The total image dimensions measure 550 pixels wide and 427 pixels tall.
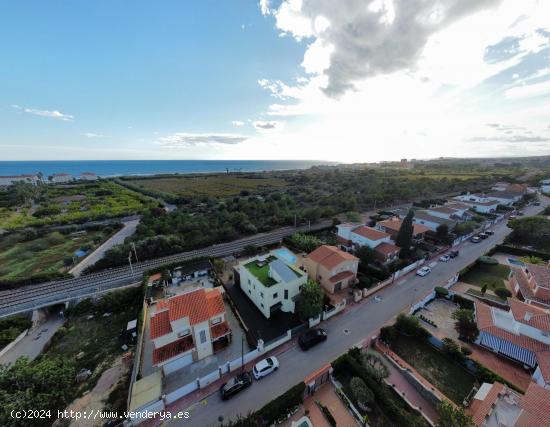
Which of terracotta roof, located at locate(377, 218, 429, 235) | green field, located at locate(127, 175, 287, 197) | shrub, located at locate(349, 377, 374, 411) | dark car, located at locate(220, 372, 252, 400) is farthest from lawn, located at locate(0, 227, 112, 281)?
terracotta roof, located at locate(377, 218, 429, 235)

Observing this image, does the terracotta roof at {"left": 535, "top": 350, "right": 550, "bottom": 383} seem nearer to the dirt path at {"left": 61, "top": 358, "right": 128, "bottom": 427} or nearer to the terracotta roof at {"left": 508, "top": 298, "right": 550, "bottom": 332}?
the terracotta roof at {"left": 508, "top": 298, "right": 550, "bottom": 332}

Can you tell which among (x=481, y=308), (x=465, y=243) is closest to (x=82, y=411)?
(x=481, y=308)

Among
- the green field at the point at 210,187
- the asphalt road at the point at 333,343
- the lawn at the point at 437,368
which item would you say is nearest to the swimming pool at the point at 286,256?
the asphalt road at the point at 333,343

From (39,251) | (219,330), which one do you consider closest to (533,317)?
(219,330)

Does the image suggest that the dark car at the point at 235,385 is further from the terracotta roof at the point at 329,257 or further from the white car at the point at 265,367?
the terracotta roof at the point at 329,257

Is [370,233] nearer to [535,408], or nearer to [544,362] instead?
[544,362]

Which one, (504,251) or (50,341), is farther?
(504,251)

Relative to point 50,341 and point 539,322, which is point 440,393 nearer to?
point 539,322
